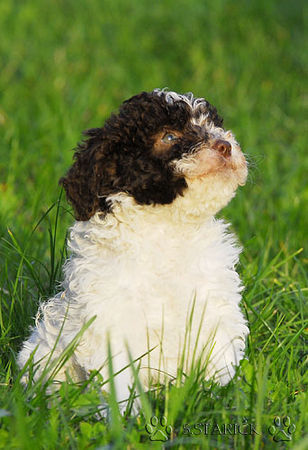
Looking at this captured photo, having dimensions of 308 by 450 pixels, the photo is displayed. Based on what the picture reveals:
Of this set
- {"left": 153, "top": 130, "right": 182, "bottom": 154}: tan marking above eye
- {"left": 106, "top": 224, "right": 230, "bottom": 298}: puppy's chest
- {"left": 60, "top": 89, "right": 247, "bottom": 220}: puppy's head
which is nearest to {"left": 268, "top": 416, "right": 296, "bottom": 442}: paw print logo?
{"left": 106, "top": 224, "right": 230, "bottom": 298}: puppy's chest

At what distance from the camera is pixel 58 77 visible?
947cm

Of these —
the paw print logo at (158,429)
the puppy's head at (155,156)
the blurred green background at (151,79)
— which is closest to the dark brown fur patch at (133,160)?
the puppy's head at (155,156)

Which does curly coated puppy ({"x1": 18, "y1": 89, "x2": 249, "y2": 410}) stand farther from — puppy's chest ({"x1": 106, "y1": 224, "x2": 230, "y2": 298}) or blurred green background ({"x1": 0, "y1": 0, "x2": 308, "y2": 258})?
blurred green background ({"x1": 0, "y1": 0, "x2": 308, "y2": 258})

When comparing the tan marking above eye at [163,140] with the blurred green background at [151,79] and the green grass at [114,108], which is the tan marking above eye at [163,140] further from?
the blurred green background at [151,79]

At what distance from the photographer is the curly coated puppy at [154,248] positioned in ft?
11.3

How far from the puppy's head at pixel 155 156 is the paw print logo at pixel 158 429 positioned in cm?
102

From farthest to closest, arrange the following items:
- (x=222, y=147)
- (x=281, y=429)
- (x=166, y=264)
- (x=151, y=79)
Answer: (x=151, y=79) < (x=166, y=264) < (x=222, y=147) < (x=281, y=429)

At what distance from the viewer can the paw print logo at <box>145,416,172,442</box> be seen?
3.10 meters

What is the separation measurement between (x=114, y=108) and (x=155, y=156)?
18.1ft

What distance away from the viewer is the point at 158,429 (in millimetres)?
3123

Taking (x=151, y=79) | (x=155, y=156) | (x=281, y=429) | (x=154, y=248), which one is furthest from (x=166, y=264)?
(x=151, y=79)

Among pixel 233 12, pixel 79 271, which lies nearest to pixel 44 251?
pixel 79 271

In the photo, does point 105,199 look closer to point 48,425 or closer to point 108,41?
point 48,425

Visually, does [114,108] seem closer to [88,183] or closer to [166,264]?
[88,183]
